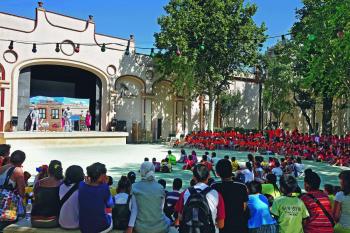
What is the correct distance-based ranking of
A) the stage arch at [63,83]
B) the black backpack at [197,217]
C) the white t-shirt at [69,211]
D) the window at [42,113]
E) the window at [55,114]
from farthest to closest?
the window at [55,114] → the window at [42,113] → the stage arch at [63,83] → the white t-shirt at [69,211] → the black backpack at [197,217]

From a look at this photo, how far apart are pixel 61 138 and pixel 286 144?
1341 cm

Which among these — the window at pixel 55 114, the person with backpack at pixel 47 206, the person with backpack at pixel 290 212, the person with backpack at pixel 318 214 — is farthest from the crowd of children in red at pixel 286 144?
the person with backpack at pixel 47 206

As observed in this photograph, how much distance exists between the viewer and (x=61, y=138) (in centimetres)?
2228

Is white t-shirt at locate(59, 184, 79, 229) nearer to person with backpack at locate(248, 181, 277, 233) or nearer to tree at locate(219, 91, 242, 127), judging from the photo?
person with backpack at locate(248, 181, 277, 233)

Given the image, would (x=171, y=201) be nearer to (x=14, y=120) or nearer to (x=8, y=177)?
(x=8, y=177)

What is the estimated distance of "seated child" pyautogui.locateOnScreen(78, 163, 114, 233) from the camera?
4.20 meters

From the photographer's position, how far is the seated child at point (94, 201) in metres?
4.20

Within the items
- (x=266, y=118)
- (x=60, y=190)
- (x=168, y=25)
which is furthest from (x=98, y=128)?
(x=60, y=190)

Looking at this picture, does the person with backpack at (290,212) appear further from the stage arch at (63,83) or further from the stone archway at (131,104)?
the stone archway at (131,104)

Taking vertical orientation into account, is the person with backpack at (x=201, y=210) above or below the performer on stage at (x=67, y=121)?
below

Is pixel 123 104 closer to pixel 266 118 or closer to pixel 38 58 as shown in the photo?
pixel 38 58

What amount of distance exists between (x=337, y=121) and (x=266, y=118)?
30.5 ft

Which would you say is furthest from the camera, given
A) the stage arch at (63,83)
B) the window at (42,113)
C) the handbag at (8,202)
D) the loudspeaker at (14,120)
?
the window at (42,113)

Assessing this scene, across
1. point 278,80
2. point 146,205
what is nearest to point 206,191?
point 146,205
